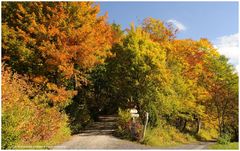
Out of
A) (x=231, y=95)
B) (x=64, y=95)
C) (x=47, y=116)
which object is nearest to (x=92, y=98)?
(x=64, y=95)

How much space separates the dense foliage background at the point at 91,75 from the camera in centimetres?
2105

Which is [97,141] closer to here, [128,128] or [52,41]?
[128,128]

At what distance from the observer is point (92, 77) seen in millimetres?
26219

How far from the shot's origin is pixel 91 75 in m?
26.0

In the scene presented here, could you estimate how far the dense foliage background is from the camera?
829 inches

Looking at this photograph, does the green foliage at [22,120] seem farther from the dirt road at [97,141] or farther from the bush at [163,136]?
the bush at [163,136]

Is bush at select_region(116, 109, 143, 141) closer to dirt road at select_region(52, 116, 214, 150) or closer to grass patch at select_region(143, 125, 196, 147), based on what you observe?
grass patch at select_region(143, 125, 196, 147)

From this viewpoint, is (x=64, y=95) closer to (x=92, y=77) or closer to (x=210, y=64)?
(x=92, y=77)

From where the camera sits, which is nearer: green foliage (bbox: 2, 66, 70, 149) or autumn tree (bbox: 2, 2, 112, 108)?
green foliage (bbox: 2, 66, 70, 149)

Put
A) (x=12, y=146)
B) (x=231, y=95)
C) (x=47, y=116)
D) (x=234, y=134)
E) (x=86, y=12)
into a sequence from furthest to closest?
1. (x=234, y=134)
2. (x=231, y=95)
3. (x=86, y=12)
4. (x=47, y=116)
5. (x=12, y=146)

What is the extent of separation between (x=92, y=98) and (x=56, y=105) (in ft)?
20.6

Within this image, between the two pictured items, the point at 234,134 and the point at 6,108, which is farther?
the point at 234,134

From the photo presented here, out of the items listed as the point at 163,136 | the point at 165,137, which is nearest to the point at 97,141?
the point at 163,136

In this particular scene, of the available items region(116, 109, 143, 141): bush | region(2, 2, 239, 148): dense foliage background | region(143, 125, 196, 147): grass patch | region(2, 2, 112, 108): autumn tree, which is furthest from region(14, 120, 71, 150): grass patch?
region(143, 125, 196, 147): grass patch
